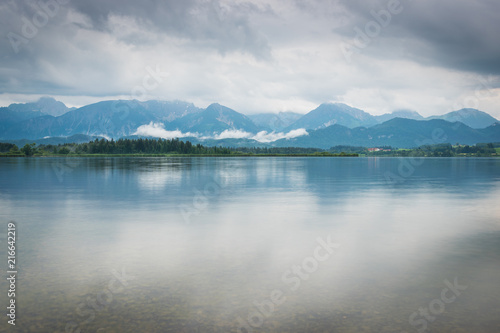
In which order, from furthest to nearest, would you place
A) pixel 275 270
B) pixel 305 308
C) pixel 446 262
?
pixel 446 262, pixel 275 270, pixel 305 308

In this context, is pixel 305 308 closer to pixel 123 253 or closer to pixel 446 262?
pixel 446 262

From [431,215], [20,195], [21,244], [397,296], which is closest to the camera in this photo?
[397,296]

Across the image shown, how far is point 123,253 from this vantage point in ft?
67.4

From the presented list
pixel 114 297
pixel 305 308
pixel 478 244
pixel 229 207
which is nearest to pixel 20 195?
pixel 229 207

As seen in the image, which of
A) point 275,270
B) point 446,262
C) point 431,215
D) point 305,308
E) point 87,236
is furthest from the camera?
point 431,215

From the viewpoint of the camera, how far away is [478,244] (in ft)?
76.1

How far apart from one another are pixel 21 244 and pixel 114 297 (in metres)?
12.4

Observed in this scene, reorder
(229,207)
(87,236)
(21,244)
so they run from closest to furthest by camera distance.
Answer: (21,244)
(87,236)
(229,207)

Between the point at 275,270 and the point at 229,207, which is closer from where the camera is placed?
the point at 275,270

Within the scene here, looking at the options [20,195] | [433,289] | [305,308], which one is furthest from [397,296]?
[20,195]

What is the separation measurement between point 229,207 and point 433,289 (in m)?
26.5

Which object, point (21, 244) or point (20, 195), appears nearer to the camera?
point (21, 244)

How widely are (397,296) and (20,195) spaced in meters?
50.1

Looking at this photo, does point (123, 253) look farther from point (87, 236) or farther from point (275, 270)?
point (275, 270)
